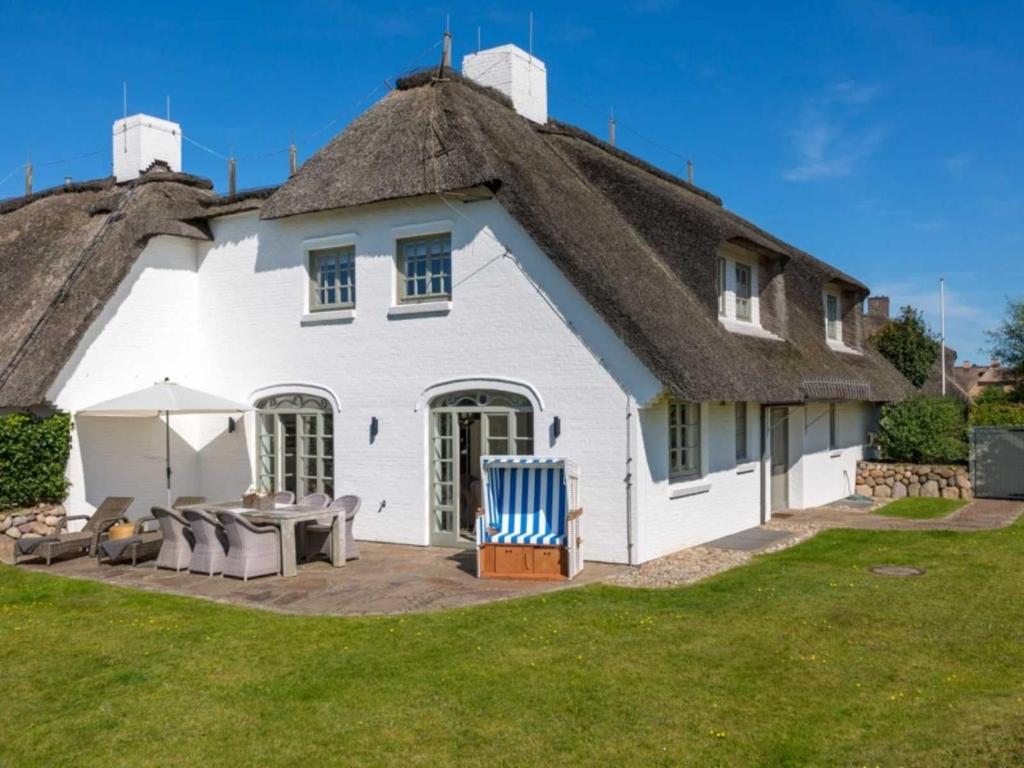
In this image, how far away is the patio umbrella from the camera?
14.1 metres

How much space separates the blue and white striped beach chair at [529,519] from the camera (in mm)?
11531

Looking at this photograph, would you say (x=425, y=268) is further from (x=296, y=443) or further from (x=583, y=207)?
(x=296, y=443)

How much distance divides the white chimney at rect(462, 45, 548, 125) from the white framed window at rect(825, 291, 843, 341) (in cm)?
918

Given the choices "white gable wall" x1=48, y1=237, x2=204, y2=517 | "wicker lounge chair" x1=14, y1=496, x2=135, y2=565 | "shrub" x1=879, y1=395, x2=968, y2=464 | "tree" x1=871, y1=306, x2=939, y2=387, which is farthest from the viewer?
"tree" x1=871, y1=306, x2=939, y2=387

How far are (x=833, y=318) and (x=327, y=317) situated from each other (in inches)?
539

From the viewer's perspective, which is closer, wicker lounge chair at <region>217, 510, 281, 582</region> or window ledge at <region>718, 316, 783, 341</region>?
wicker lounge chair at <region>217, 510, 281, 582</region>

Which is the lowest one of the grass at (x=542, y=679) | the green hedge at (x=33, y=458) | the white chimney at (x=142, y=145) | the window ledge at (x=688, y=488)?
the grass at (x=542, y=679)

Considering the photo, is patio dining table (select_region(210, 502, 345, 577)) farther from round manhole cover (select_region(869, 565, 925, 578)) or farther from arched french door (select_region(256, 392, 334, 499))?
round manhole cover (select_region(869, 565, 925, 578))

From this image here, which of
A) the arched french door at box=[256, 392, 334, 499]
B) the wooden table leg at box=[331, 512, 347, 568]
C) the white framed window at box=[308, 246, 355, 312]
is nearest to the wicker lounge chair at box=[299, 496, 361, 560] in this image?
the wooden table leg at box=[331, 512, 347, 568]

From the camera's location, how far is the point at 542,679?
24.3 ft

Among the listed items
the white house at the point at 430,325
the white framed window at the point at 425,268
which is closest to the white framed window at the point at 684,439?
the white house at the point at 430,325

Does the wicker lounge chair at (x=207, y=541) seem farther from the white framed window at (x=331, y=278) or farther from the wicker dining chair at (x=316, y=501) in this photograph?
the white framed window at (x=331, y=278)

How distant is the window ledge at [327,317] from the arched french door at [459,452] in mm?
2186

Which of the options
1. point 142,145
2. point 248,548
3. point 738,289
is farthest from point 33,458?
point 738,289
